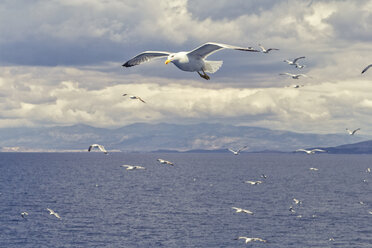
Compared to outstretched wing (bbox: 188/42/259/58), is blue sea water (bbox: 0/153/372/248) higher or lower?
lower

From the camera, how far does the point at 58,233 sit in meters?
118

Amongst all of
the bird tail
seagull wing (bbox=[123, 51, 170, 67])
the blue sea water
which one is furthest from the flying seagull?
the blue sea water

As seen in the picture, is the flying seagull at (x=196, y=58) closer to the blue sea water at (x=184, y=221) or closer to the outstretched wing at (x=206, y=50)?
the outstretched wing at (x=206, y=50)

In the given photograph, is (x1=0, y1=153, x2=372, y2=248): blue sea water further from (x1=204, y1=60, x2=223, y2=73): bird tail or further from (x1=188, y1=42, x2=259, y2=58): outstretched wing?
(x1=188, y1=42, x2=259, y2=58): outstretched wing

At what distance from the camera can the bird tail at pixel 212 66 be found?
78.6 feet

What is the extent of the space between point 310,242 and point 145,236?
36.7 m

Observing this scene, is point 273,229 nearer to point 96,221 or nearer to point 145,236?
point 145,236

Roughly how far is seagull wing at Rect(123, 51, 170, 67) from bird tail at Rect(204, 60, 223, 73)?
2.29 metres

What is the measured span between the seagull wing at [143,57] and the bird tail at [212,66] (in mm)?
2286

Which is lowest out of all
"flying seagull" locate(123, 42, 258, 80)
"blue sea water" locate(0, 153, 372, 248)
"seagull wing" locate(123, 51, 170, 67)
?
"blue sea water" locate(0, 153, 372, 248)

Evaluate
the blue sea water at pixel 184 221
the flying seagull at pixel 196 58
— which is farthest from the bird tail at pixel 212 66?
the blue sea water at pixel 184 221

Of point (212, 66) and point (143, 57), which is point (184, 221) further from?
point (212, 66)

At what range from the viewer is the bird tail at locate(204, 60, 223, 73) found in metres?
23.9

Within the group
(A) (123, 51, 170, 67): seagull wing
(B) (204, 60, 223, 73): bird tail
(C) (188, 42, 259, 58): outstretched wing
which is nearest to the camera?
(C) (188, 42, 259, 58): outstretched wing
